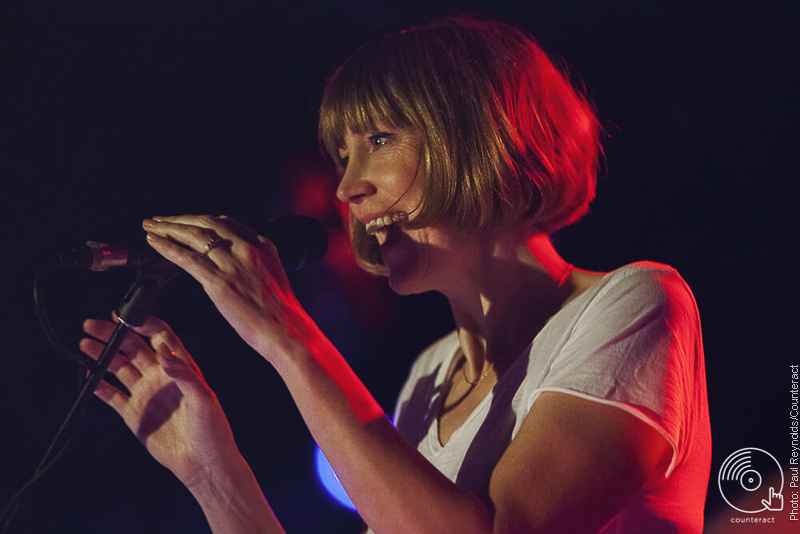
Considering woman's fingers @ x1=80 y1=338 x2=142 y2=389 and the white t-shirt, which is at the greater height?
woman's fingers @ x1=80 y1=338 x2=142 y2=389

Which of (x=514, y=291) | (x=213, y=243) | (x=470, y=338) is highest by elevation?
(x=213, y=243)

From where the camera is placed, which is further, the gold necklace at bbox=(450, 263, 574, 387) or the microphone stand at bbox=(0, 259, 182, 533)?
the gold necklace at bbox=(450, 263, 574, 387)

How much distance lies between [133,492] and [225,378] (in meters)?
0.37

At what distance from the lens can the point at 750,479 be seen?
1603 millimetres

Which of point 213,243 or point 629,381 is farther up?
point 213,243

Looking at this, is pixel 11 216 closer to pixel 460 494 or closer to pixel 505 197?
pixel 505 197

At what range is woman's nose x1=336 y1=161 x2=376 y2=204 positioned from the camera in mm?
1381

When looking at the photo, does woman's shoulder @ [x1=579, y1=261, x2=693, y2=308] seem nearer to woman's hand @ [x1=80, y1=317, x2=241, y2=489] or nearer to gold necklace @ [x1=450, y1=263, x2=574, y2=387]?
gold necklace @ [x1=450, y1=263, x2=574, y2=387]

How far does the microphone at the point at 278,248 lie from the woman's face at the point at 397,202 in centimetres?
14

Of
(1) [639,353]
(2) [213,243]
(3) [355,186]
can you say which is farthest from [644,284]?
(2) [213,243]

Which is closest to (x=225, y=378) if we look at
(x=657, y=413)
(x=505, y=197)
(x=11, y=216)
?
(x=11, y=216)

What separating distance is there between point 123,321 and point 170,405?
384mm

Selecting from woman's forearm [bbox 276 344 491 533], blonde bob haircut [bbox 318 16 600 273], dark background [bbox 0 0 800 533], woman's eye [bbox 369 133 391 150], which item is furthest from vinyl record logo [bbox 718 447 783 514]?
woman's eye [bbox 369 133 391 150]

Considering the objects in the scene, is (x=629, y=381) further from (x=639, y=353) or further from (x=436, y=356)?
(x=436, y=356)
